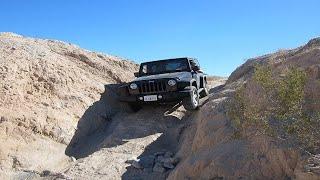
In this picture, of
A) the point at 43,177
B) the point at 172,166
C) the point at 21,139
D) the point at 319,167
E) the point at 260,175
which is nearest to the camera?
the point at 319,167

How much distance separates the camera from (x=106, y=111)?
13.6m

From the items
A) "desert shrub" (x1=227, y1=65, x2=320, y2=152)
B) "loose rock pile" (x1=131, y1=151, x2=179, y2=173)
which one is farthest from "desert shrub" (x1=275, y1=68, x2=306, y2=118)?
"loose rock pile" (x1=131, y1=151, x2=179, y2=173)

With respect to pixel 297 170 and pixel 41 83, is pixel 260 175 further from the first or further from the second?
pixel 41 83

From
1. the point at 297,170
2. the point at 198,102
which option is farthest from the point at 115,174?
the point at 297,170

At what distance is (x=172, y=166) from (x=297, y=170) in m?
4.39

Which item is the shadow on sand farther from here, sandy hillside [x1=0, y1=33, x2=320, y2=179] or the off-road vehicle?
the off-road vehicle

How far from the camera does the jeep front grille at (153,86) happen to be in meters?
12.6

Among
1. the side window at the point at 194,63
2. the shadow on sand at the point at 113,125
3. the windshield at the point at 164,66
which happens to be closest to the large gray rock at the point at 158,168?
the shadow on sand at the point at 113,125

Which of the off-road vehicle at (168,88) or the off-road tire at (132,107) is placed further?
the off-road tire at (132,107)

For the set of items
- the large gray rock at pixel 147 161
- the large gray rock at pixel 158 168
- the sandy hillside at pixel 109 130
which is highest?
the sandy hillside at pixel 109 130

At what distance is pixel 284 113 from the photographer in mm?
5883

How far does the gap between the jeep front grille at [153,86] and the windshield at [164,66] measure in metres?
1.50

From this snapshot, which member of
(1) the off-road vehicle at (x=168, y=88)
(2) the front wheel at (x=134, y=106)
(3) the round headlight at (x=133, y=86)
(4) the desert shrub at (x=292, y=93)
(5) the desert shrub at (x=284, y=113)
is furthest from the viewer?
(2) the front wheel at (x=134, y=106)

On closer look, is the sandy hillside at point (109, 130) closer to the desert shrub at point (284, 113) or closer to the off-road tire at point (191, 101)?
the desert shrub at point (284, 113)
